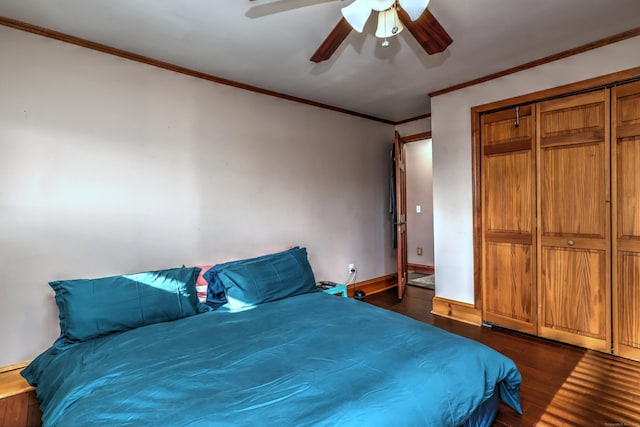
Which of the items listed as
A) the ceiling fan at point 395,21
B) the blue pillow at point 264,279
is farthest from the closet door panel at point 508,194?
the blue pillow at point 264,279

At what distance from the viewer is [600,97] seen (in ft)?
8.38

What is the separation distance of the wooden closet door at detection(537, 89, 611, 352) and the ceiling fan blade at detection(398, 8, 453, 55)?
64.1 inches

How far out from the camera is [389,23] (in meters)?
1.78

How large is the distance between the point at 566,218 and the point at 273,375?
2.77 m

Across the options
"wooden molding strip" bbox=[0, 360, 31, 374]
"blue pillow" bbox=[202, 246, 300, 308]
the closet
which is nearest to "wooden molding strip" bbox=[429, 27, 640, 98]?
the closet

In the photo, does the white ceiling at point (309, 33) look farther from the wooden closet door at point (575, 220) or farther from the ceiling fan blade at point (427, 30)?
the wooden closet door at point (575, 220)

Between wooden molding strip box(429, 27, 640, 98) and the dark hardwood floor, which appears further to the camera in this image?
wooden molding strip box(429, 27, 640, 98)

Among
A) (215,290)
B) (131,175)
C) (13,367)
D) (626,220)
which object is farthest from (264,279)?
(626,220)

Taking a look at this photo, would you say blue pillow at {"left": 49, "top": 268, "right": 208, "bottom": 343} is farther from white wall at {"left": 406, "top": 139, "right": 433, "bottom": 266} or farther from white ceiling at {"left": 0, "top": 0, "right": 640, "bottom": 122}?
white wall at {"left": 406, "top": 139, "right": 433, "bottom": 266}

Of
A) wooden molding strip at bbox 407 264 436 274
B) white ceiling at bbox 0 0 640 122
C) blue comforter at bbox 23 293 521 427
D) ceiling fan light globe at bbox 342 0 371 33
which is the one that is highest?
white ceiling at bbox 0 0 640 122

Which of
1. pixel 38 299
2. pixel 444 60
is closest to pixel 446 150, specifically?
pixel 444 60

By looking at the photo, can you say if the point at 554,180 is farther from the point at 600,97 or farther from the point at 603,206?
the point at 600,97

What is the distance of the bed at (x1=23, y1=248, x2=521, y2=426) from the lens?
3.95 ft

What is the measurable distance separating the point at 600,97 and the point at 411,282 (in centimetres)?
332
